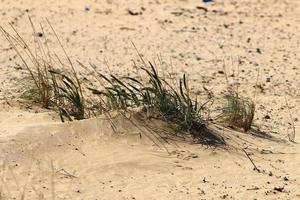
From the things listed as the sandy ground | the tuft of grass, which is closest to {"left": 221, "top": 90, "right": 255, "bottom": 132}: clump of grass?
the sandy ground

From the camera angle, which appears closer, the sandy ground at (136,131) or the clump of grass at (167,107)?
the sandy ground at (136,131)

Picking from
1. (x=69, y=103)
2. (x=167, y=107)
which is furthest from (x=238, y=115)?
(x=69, y=103)

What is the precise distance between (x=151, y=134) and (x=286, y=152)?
94 centimetres

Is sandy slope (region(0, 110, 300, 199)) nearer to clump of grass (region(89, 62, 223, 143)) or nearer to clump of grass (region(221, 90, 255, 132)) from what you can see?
clump of grass (region(89, 62, 223, 143))

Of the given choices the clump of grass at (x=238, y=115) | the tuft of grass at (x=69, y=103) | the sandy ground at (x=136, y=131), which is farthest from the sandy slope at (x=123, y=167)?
the clump of grass at (x=238, y=115)

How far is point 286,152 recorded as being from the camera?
4.80 meters

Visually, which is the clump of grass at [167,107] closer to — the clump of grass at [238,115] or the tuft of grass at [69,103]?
the tuft of grass at [69,103]

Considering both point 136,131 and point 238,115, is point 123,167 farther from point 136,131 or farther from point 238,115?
point 238,115

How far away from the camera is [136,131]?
457 centimetres

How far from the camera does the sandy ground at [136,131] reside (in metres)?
4.06

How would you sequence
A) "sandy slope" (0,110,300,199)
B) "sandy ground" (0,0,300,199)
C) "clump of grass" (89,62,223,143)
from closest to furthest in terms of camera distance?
"sandy slope" (0,110,300,199) → "sandy ground" (0,0,300,199) → "clump of grass" (89,62,223,143)

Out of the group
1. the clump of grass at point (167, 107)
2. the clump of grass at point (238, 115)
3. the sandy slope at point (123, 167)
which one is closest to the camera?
the sandy slope at point (123, 167)

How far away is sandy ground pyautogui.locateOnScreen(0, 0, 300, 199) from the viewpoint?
406 centimetres

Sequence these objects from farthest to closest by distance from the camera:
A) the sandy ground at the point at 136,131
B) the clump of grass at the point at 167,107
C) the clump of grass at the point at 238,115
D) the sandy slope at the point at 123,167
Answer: the clump of grass at the point at 238,115, the clump of grass at the point at 167,107, the sandy ground at the point at 136,131, the sandy slope at the point at 123,167
